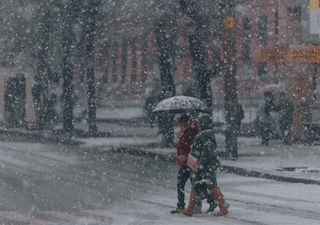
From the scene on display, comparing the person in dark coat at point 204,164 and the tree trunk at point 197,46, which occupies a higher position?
the tree trunk at point 197,46

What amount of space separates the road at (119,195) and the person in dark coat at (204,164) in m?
0.26

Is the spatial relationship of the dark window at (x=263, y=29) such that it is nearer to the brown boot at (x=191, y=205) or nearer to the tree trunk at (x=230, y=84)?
the tree trunk at (x=230, y=84)

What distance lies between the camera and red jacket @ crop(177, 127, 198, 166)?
14415 millimetres

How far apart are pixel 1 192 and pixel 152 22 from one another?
→ 14.0m

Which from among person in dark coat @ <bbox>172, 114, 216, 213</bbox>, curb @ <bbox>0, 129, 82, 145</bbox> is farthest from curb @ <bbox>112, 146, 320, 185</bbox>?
person in dark coat @ <bbox>172, 114, 216, 213</bbox>

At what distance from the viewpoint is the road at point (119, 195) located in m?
13.9

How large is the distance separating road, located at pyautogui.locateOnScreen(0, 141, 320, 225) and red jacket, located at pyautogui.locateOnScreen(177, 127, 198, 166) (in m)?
0.83

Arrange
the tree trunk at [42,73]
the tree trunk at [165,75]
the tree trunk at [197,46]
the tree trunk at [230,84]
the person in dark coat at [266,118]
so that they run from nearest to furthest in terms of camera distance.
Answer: the tree trunk at [230,84]
the tree trunk at [197,46]
the tree trunk at [165,75]
the person in dark coat at [266,118]
the tree trunk at [42,73]

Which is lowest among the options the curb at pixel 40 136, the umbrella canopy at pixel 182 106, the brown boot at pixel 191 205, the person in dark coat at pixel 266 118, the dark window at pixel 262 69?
the curb at pixel 40 136

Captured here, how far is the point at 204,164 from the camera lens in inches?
560

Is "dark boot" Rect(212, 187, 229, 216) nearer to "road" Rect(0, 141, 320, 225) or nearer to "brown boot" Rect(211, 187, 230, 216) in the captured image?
"brown boot" Rect(211, 187, 230, 216)

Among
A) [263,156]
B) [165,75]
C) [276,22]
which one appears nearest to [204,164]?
[263,156]

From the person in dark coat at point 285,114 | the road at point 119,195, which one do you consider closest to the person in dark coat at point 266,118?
the person in dark coat at point 285,114

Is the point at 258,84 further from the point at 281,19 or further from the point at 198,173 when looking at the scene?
the point at 198,173
